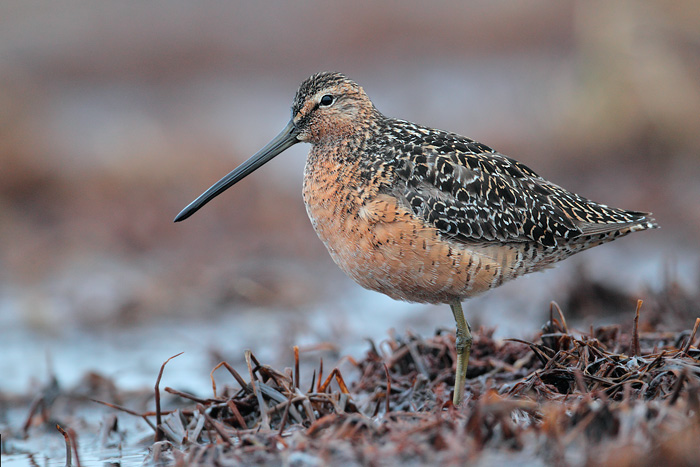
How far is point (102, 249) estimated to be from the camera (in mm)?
8500

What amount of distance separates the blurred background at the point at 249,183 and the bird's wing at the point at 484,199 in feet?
4.25

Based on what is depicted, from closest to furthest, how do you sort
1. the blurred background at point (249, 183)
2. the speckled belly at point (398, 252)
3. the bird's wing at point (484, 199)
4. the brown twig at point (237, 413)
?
the brown twig at point (237, 413)
the speckled belly at point (398, 252)
the bird's wing at point (484, 199)
the blurred background at point (249, 183)

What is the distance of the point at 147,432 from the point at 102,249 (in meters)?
4.48

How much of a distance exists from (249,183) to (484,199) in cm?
652

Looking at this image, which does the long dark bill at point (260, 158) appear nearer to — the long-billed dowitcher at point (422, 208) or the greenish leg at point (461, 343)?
the long-billed dowitcher at point (422, 208)

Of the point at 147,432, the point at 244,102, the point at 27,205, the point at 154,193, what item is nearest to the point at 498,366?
the point at 147,432

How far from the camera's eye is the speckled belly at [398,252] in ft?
11.9

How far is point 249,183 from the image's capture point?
10.1 m

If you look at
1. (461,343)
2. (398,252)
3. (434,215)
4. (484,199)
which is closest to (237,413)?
(398,252)

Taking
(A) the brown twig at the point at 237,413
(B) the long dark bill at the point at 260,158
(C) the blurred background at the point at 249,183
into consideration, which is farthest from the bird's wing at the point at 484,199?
(C) the blurred background at the point at 249,183

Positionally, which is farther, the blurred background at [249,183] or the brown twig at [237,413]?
the blurred background at [249,183]

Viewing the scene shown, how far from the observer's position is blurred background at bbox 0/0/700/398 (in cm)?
644

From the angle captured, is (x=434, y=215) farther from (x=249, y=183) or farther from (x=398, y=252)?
(x=249, y=183)

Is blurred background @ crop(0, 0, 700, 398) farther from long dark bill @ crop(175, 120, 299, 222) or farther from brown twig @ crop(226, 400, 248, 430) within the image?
brown twig @ crop(226, 400, 248, 430)
